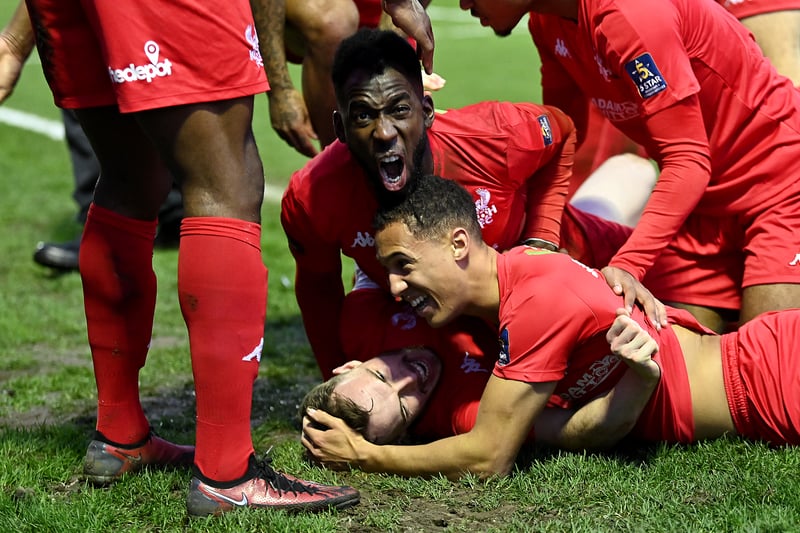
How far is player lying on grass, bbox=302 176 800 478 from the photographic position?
3627 millimetres

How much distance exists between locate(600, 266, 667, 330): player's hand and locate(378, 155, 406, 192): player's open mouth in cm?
82

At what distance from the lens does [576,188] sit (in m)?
6.31

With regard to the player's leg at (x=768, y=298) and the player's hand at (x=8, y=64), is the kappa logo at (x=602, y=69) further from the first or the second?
the player's hand at (x=8, y=64)

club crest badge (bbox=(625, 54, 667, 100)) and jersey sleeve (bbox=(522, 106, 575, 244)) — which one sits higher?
club crest badge (bbox=(625, 54, 667, 100))

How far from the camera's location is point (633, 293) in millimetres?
3881

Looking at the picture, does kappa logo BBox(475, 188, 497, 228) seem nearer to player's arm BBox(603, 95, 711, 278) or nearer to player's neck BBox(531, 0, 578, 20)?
player's arm BBox(603, 95, 711, 278)

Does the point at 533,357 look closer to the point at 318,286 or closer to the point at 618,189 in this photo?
the point at 318,286

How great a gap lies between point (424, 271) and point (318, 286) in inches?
33.8

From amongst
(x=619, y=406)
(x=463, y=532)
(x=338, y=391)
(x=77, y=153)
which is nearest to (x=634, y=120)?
(x=619, y=406)

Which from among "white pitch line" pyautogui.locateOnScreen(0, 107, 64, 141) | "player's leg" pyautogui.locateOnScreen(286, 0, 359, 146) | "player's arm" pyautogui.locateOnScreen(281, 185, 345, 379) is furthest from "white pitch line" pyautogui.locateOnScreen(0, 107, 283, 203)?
"player's arm" pyautogui.locateOnScreen(281, 185, 345, 379)

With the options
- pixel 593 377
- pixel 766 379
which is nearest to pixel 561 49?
pixel 593 377

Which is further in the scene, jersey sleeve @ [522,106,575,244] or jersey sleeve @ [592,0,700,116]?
jersey sleeve @ [522,106,575,244]

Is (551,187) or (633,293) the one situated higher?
(551,187)

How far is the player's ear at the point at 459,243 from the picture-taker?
3793 mm
